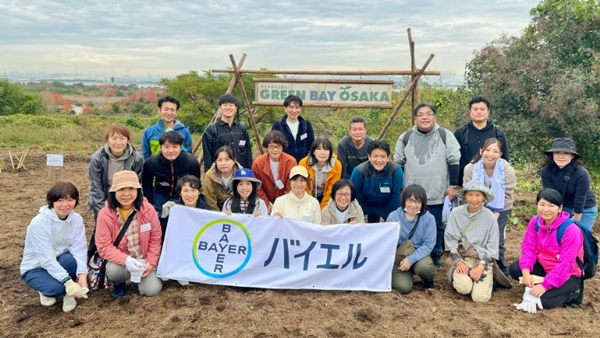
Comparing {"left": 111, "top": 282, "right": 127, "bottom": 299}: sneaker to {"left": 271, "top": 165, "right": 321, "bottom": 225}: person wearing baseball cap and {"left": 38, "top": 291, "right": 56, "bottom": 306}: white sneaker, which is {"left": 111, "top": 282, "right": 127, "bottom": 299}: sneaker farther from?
{"left": 271, "top": 165, "right": 321, "bottom": 225}: person wearing baseball cap

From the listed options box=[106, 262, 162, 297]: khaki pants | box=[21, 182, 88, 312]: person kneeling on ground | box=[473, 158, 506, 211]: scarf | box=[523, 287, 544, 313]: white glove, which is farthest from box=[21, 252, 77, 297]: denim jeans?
box=[523, 287, 544, 313]: white glove

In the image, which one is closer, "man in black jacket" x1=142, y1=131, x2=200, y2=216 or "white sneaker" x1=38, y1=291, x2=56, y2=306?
"white sneaker" x1=38, y1=291, x2=56, y2=306

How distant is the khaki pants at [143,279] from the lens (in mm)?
4309

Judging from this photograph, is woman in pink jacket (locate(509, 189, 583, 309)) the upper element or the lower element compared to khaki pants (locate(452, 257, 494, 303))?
upper

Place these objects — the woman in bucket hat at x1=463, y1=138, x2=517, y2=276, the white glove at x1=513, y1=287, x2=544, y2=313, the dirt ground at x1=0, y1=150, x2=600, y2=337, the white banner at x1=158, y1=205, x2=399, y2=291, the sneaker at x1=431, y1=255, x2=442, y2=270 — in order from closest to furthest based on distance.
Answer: the dirt ground at x1=0, y1=150, x2=600, y2=337 → the white glove at x1=513, y1=287, x2=544, y2=313 → the white banner at x1=158, y1=205, x2=399, y2=291 → the woman in bucket hat at x1=463, y1=138, x2=517, y2=276 → the sneaker at x1=431, y1=255, x2=442, y2=270

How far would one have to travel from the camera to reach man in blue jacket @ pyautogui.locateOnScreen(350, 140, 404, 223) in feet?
16.0

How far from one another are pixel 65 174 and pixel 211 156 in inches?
281

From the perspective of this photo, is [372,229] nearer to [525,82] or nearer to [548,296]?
[548,296]

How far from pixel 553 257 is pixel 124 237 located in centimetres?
416

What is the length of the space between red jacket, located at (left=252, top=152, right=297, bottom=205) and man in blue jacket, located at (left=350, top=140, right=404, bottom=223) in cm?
77

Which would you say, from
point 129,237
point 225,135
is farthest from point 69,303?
point 225,135

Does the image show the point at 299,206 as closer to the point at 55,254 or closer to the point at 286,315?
the point at 286,315

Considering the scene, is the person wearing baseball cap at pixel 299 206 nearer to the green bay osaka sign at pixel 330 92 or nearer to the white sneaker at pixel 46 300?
the white sneaker at pixel 46 300

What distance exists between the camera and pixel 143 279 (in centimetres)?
443
